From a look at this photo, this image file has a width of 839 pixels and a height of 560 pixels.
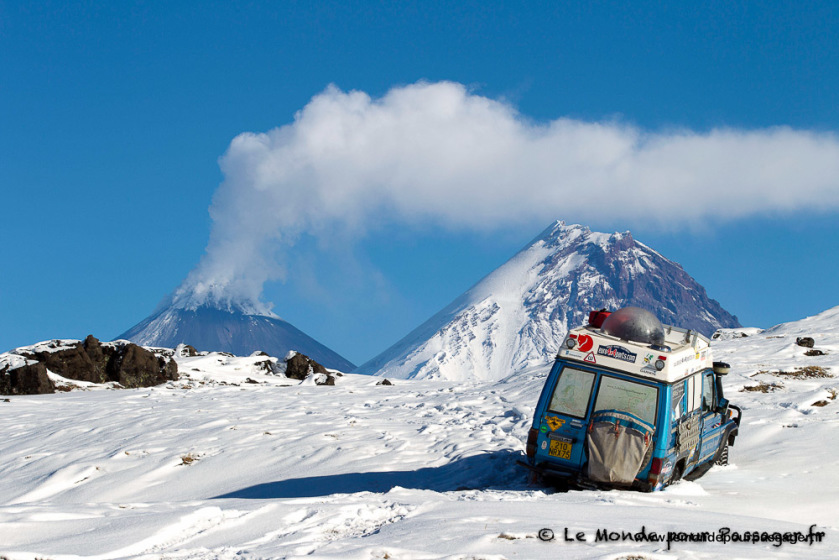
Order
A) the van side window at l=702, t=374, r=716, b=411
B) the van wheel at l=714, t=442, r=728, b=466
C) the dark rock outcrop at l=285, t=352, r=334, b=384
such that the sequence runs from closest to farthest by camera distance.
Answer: the van side window at l=702, t=374, r=716, b=411 → the van wheel at l=714, t=442, r=728, b=466 → the dark rock outcrop at l=285, t=352, r=334, b=384

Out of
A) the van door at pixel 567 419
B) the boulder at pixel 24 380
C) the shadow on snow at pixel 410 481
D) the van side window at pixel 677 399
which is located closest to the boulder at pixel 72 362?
the boulder at pixel 24 380

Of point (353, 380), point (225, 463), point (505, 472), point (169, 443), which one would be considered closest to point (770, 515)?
point (505, 472)

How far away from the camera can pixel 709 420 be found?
11016mm

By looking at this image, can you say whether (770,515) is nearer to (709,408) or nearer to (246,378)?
(709,408)

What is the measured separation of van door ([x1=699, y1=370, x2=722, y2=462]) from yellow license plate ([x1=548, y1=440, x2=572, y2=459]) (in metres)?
2.42

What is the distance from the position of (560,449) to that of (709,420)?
2.76 meters

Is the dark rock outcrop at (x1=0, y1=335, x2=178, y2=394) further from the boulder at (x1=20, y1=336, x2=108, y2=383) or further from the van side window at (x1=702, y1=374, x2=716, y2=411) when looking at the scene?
the van side window at (x1=702, y1=374, x2=716, y2=411)

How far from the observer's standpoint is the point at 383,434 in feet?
52.2

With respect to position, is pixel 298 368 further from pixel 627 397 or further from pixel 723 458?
pixel 627 397

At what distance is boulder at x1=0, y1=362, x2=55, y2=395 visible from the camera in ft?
89.0

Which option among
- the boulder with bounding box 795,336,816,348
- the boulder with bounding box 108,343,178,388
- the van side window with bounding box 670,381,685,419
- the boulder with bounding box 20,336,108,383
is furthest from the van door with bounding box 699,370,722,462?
the boulder with bounding box 20,336,108,383

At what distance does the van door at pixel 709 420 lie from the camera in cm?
1092

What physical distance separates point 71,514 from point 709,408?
9.09 meters

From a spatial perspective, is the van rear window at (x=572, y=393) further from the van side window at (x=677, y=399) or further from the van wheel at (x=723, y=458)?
the van wheel at (x=723, y=458)
